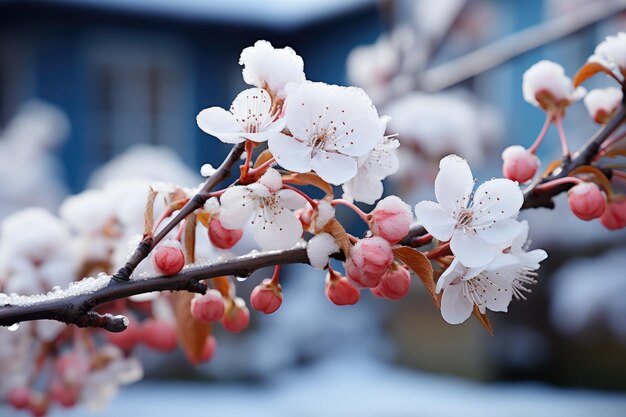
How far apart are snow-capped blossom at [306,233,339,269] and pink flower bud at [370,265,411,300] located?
6 centimetres

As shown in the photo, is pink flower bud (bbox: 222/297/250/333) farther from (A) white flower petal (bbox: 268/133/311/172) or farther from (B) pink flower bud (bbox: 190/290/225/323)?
(A) white flower petal (bbox: 268/133/311/172)

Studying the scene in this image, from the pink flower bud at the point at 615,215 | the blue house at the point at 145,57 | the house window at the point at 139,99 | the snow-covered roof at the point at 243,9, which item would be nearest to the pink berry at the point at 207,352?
the pink flower bud at the point at 615,215

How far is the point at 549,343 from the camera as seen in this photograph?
4.38m

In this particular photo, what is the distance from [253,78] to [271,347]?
485cm

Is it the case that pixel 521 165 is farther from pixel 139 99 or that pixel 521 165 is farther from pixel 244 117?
pixel 139 99

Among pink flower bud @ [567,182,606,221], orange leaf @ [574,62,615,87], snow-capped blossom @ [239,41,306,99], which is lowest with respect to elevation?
pink flower bud @ [567,182,606,221]

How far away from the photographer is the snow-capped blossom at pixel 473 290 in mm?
634

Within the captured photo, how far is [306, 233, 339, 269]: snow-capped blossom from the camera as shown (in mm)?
629

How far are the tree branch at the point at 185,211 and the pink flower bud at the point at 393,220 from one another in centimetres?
13

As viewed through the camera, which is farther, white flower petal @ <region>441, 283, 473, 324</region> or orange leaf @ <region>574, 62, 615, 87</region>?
orange leaf @ <region>574, 62, 615, 87</region>

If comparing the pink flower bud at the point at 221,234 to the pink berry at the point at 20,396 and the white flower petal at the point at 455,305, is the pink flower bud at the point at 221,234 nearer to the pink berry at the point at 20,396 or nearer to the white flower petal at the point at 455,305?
the white flower petal at the point at 455,305

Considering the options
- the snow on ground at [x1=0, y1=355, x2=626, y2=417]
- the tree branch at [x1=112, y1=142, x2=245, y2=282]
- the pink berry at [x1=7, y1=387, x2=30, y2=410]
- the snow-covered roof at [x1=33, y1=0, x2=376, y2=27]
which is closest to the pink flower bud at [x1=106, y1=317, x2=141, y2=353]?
the pink berry at [x1=7, y1=387, x2=30, y2=410]

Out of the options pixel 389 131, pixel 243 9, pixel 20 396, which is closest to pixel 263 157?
pixel 20 396

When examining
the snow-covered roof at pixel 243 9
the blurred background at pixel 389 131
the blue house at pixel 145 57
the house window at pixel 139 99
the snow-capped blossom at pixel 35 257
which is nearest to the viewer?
the snow-capped blossom at pixel 35 257
